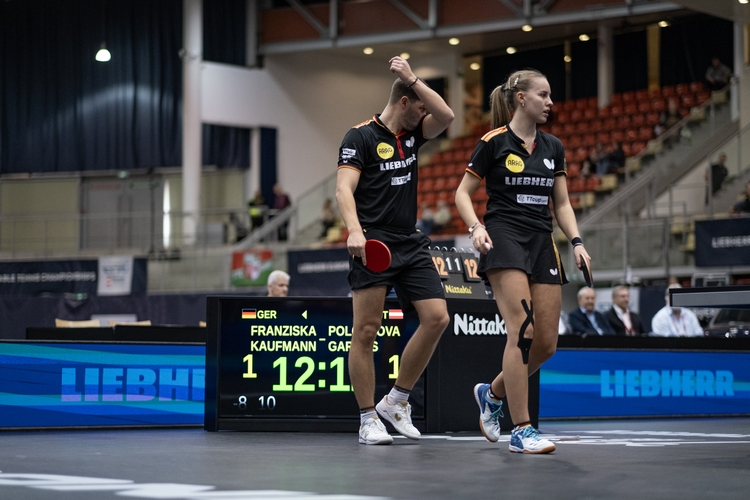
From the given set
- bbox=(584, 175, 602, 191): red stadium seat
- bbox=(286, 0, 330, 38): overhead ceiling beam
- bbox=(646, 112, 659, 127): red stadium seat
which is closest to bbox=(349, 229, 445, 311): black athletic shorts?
bbox=(584, 175, 602, 191): red stadium seat

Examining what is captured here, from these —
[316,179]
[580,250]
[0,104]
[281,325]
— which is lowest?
[281,325]

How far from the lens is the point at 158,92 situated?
2575cm

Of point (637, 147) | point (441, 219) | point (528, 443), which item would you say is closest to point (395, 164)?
point (528, 443)

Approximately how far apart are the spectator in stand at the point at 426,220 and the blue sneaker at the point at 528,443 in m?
14.9

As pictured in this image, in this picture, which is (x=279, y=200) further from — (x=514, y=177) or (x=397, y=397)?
(x=514, y=177)

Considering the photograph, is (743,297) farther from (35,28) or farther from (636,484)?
(35,28)

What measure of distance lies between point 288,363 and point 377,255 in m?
1.63

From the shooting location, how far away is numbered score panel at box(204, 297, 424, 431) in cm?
606

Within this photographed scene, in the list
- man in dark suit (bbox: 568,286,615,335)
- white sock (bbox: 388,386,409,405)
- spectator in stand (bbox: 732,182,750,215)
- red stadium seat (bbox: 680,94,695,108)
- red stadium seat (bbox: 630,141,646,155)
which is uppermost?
red stadium seat (bbox: 680,94,695,108)

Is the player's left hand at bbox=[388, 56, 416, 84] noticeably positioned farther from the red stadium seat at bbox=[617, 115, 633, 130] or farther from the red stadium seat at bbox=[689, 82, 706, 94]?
the red stadium seat at bbox=[689, 82, 706, 94]

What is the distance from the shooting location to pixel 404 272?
5.05 metres

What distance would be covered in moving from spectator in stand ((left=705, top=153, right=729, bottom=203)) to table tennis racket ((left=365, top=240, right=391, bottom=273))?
12933 mm

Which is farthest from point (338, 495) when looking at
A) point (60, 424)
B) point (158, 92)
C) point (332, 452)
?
point (158, 92)

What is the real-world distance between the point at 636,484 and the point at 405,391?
1.90m
